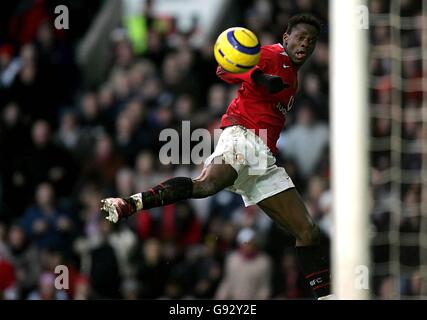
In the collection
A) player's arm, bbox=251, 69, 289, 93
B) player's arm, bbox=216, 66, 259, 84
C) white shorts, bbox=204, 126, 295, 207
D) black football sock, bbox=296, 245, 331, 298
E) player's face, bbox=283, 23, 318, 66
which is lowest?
black football sock, bbox=296, 245, 331, 298

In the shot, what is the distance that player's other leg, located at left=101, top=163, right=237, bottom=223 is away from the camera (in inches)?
306

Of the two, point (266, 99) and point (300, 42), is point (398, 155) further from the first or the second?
point (300, 42)

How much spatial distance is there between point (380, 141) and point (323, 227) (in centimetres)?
113

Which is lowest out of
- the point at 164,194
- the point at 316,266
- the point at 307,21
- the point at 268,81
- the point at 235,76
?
the point at 316,266

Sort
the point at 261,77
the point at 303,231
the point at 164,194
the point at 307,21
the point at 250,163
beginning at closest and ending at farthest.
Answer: the point at 261,77 → the point at 307,21 → the point at 164,194 → the point at 250,163 → the point at 303,231

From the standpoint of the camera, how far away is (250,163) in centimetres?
809

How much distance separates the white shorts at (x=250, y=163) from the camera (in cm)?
799

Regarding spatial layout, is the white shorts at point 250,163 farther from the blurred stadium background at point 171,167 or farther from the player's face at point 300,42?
the blurred stadium background at point 171,167

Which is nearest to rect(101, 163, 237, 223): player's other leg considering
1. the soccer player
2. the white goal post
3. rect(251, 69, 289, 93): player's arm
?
the soccer player

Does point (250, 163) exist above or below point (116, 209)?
above

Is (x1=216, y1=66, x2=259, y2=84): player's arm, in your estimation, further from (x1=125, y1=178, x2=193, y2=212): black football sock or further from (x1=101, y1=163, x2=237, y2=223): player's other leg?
(x1=125, y1=178, x2=193, y2=212): black football sock

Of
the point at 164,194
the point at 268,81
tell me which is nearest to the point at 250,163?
the point at 164,194

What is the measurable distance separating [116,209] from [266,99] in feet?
4.05
